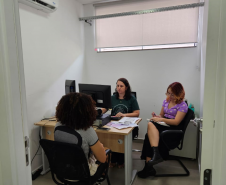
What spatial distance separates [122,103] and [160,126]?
66 centimetres

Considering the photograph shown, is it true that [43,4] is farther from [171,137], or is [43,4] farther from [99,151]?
[171,137]

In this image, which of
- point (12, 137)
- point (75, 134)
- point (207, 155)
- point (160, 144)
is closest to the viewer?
point (207, 155)

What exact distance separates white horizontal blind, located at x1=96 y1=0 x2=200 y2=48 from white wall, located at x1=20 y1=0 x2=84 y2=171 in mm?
571

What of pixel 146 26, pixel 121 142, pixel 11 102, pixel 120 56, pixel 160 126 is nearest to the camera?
pixel 11 102

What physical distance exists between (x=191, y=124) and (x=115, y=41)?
207cm

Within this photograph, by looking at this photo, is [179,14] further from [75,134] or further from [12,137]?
[12,137]

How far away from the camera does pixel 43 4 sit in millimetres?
2502

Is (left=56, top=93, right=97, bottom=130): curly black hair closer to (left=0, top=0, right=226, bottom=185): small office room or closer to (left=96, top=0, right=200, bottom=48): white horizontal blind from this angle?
(left=0, top=0, right=226, bottom=185): small office room

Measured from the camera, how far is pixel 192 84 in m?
3.21

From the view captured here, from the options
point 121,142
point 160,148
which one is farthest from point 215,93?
point 160,148

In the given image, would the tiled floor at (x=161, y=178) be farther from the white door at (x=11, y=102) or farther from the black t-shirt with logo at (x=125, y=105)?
the white door at (x=11, y=102)

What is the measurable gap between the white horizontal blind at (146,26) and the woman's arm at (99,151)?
239 cm

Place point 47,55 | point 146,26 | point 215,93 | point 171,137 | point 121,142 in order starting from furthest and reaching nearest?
point 146,26, point 47,55, point 171,137, point 121,142, point 215,93

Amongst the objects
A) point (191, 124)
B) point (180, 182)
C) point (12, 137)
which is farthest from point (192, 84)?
point (12, 137)
